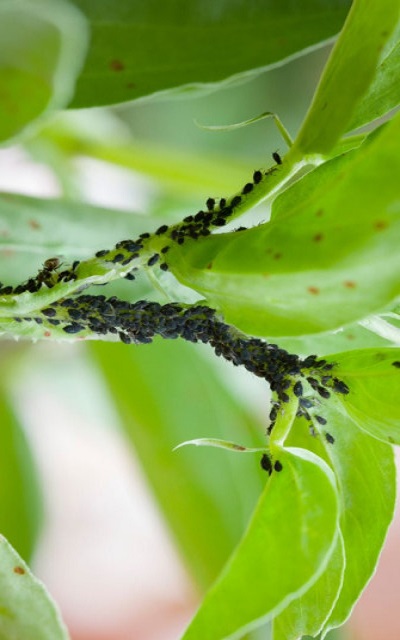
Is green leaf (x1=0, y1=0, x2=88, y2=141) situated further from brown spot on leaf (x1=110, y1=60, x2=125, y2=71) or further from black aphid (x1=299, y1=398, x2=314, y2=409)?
black aphid (x1=299, y1=398, x2=314, y2=409)

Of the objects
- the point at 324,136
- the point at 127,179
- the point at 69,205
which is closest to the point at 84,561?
the point at 127,179

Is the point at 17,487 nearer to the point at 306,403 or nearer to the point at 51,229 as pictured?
the point at 51,229

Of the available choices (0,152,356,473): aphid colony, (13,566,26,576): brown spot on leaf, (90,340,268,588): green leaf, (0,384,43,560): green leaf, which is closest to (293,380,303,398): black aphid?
(0,152,356,473): aphid colony

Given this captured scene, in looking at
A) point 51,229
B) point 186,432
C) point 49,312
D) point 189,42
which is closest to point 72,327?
point 49,312

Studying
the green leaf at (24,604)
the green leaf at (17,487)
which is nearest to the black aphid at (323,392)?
the green leaf at (24,604)

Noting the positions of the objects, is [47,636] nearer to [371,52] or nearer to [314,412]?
[314,412]

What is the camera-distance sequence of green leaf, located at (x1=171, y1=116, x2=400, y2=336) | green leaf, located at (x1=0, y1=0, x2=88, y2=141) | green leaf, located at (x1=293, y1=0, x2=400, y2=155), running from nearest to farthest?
green leaf, located at (x1=171, y1=116, x2=400, y2=336), green leaf, located at (x1=293, y1=0, x2=400, y2=155), green leaf, located at (x1=0, y1=0, x2=88, y2=141)
